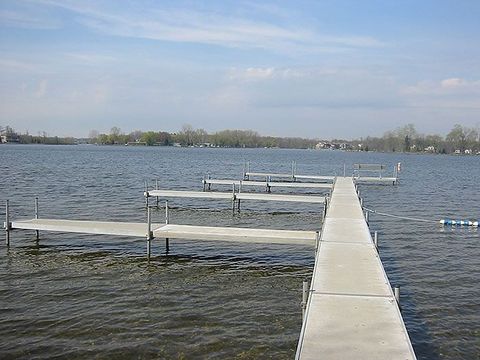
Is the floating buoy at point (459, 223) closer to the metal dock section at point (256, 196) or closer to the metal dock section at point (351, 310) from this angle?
the metal dock section at point (256, 196)

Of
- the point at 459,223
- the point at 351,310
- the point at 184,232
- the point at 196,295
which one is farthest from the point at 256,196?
the point at 351,310

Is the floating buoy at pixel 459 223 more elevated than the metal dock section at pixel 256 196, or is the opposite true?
the metal dock section at pixel 256 196

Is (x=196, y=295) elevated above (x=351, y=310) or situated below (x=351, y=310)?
below

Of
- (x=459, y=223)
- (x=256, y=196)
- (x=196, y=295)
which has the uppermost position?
(x=256, y=196)

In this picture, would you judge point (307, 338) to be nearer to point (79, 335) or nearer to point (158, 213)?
point (79, 335)

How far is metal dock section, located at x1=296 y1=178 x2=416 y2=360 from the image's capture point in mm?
6316

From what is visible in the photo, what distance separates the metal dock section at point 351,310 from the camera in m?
6.32

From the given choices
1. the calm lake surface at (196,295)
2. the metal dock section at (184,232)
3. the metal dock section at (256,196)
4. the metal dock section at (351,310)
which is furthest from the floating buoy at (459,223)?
the metal dock section at (351,310)

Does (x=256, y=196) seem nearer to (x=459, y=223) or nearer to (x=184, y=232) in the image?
(x=459, y=223)

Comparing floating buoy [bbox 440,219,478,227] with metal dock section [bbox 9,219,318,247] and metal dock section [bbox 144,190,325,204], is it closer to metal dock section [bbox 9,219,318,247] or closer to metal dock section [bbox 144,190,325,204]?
metal dock section [bbox 144,190,325,204]

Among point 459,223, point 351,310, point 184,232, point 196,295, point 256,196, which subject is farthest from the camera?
point 256,196

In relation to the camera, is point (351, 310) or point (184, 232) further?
point (184, 232)

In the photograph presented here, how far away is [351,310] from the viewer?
7.73 m

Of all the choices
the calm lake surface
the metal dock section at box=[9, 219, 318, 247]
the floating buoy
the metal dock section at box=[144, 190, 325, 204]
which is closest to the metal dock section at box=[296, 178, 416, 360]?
the calm lake surface
